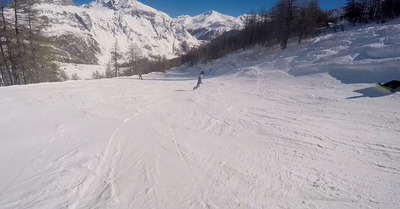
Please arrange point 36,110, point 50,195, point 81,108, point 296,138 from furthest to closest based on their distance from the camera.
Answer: point 81,108 → point 36,110 → point 296,138 → point 50,195

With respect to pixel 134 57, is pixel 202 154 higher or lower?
lower

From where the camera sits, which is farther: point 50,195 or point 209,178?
point 209,178

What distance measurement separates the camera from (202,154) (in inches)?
202

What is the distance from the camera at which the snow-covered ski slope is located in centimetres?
357

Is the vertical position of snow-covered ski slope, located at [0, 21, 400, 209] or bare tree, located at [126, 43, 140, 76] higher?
bare tree, located at [126, 43, 140, 76]

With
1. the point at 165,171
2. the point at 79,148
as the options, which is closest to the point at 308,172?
the point at 165,171

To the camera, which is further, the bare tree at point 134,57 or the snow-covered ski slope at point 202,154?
the bare tree at point 134,57

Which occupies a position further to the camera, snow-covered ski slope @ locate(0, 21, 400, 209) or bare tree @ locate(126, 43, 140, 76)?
bare tree @ locate(126, 43, 140, 76)

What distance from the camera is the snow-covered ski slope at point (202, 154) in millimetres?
3566

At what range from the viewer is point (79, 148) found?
17.2ft

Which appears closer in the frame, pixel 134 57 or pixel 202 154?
pixel 202 154

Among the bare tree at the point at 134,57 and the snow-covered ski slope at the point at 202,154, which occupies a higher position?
the bare tree at the point at 134,57

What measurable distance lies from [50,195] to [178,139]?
3243 millimetres

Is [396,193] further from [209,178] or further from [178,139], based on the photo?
[178,139]
